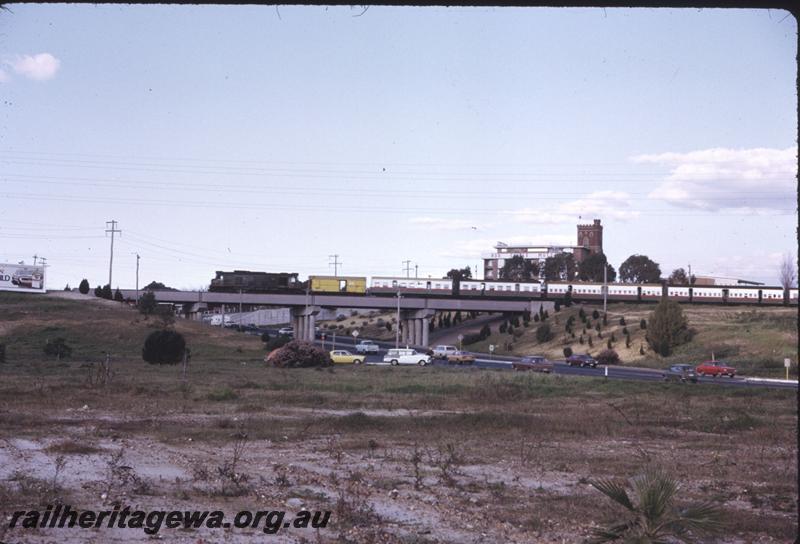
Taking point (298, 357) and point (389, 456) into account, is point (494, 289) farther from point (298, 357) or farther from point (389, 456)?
point (389, 456)

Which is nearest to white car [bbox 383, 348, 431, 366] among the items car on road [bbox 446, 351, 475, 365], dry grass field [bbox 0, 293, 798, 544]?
car on road [bbox 446, 351, 475, 365]

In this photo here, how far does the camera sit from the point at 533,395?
118ft

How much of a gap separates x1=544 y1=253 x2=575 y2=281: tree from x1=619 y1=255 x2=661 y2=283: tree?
11.0 metres

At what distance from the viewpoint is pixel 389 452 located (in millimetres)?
19438

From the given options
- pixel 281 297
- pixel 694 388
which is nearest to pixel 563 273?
pixel 281 297

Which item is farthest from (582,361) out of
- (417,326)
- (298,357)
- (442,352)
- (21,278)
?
(21,278)

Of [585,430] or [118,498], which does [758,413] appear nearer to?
[585,430]

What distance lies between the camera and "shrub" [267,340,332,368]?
57.0 m

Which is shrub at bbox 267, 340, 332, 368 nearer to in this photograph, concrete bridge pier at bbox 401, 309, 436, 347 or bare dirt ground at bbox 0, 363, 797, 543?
bare dirt ground at bbox 0, 363, 797, 543

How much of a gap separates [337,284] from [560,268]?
64.4 m

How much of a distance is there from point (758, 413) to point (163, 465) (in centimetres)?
2232

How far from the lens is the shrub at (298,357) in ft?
187

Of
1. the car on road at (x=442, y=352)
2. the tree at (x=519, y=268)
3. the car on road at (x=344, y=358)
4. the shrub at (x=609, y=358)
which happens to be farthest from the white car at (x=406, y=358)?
the tree at (x=519, y=268)

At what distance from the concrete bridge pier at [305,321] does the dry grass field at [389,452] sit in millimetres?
52973
